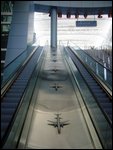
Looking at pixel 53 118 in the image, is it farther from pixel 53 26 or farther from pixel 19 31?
pixel 53 26

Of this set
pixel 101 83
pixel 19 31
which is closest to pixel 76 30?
pixel 19 31

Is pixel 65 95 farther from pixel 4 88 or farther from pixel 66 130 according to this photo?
pixel 66 130

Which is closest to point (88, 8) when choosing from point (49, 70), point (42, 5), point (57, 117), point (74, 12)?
point (74, 12)

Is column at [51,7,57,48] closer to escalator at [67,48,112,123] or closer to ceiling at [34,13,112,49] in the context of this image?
ceiling at [34,13,112,49]

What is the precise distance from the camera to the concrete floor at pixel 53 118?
709 centimetres

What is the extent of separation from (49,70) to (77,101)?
6185 mm

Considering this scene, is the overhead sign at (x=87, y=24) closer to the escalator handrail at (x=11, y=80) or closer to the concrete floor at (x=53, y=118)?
the escalator handrail at (x=11, y=80)

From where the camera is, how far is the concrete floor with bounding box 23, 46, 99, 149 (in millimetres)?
7090

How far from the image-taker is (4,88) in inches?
400

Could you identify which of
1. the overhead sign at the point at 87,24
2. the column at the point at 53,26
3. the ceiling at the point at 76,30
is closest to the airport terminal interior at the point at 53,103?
the column at the point at 53,26

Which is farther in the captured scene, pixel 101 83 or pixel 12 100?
pixel 101 83

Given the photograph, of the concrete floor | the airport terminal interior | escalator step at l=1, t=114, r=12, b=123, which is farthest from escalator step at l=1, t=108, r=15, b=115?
the concrete floor

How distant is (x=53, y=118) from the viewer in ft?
29.2

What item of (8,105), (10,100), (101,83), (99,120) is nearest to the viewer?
(99,120)
